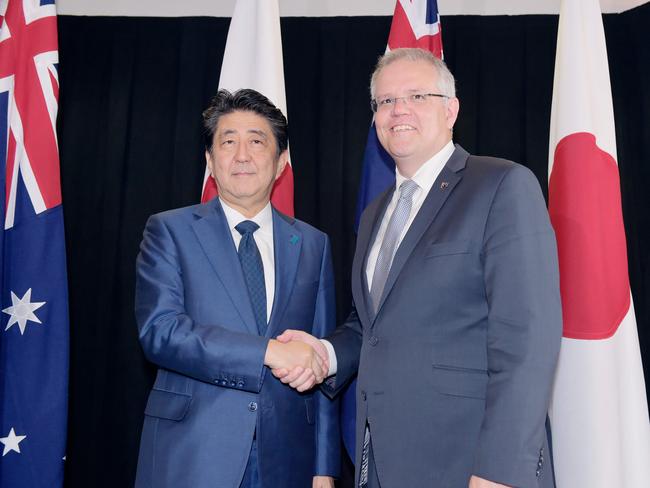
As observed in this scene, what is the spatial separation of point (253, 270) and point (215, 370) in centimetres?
37

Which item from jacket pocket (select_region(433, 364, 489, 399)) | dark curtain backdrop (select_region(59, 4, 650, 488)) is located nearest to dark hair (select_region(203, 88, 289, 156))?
jacket pocket (select_region(433, 364, 489, 399))

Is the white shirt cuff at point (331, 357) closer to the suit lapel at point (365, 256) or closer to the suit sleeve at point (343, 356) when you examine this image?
the suit sleeve at point (343, 356)

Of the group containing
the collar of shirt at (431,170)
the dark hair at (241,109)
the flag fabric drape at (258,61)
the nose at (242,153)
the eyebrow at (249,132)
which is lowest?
the collar of shirt at (431,170)

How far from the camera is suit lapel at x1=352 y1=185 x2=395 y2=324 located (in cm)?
183

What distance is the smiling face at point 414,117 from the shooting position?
1925mm

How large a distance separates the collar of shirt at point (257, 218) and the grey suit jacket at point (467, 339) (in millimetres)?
635

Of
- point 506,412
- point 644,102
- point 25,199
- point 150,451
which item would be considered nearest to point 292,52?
point 25,199

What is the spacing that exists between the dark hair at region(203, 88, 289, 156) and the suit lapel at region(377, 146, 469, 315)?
2.52ft

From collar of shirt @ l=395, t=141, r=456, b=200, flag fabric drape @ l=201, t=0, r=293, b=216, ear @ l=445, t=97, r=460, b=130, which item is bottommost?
collar of shirt @ l=395, t=141, r=456, b=200

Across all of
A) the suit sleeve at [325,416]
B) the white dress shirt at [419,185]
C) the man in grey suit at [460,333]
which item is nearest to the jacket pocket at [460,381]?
the man in grey suit at [460,333]

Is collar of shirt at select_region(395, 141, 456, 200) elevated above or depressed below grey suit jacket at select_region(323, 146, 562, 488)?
above

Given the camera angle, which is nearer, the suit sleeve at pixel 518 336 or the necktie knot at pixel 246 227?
the suit sleeve at pixel 518 336

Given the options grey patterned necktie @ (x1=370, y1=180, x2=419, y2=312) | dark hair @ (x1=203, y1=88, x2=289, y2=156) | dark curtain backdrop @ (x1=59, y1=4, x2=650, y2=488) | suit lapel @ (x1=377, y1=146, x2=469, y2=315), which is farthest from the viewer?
dark curtain backdrop @ (x1=59, y1=4, x2=650, y2=488)

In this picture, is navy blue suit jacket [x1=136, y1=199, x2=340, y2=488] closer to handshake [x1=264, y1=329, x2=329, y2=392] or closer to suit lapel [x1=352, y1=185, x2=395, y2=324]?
handshake [x1=264, y1=329, x2=329, y2=392]
